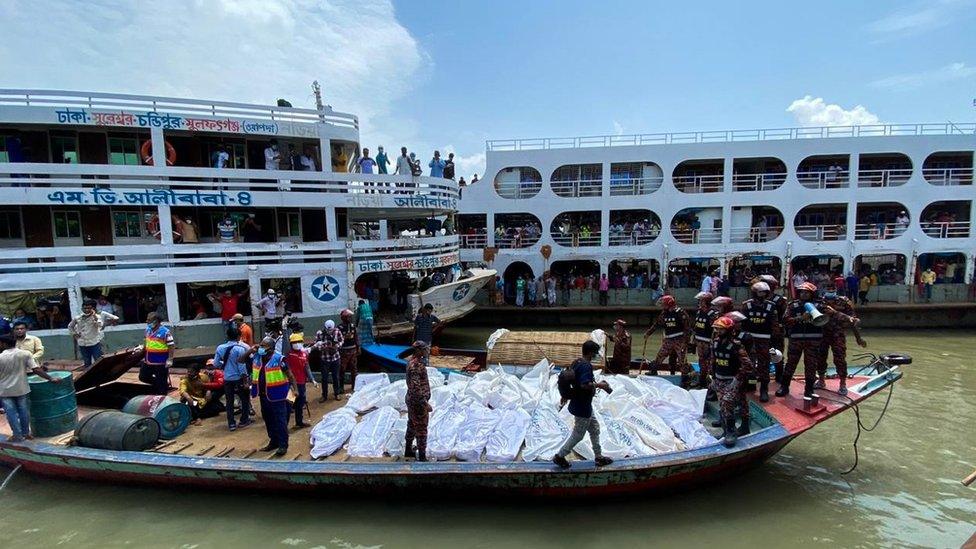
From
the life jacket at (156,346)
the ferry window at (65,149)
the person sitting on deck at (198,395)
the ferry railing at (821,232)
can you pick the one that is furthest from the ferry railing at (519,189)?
the person sitting on deck at (198,395)

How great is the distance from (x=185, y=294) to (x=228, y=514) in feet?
26.5

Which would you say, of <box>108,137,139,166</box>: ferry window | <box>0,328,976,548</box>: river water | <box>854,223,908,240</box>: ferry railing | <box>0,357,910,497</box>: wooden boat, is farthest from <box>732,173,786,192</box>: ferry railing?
<box>108,137,139,166</box>: ferry window

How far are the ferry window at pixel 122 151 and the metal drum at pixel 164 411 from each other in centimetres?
764

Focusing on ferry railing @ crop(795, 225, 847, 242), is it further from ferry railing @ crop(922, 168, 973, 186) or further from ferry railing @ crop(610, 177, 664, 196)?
ferry railing @ crop(610, 177, 664, 196)

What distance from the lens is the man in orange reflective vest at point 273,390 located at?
6.16 m

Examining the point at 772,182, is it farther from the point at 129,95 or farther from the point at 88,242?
the point at 88,242

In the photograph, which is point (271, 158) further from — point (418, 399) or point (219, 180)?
point (418, 399)

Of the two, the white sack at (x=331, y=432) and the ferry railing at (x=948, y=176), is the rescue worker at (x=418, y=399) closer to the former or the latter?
the white sack at (x=331, y=432)

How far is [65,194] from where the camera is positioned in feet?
34.7

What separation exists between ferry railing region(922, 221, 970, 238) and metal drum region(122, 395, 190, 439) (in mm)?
25448

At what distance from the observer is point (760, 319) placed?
265 inches

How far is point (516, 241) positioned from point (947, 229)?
1741 cm

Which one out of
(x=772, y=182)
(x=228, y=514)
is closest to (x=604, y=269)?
(x=772, y=182)

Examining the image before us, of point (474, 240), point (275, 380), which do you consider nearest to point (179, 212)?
point (275, 380)
